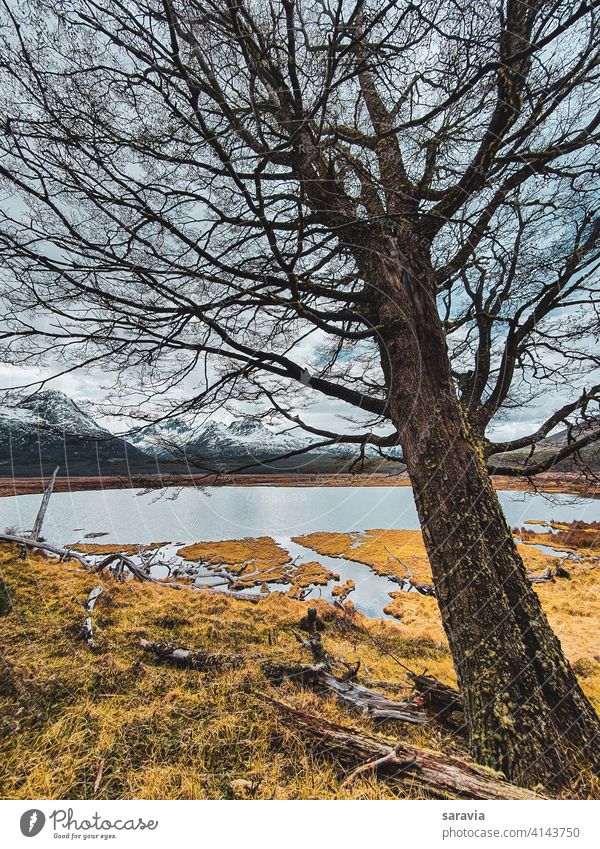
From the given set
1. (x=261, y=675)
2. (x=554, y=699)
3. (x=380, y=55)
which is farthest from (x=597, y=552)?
(x=380, y=55)

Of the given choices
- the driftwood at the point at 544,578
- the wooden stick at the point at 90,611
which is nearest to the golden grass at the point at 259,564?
the wooden stick at the point at 90,611

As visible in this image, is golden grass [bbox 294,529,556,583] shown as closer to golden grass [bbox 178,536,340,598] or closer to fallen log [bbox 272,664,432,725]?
golden grass [bbox 178,536,340,598]

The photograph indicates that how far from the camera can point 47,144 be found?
1.16 metres

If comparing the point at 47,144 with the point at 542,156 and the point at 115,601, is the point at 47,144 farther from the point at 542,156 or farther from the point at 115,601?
the point at 115,601

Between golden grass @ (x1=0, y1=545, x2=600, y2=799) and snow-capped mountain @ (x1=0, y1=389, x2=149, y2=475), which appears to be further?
snow-capped mountain @ (x1=0, y1=389, x2=149, y2=475)

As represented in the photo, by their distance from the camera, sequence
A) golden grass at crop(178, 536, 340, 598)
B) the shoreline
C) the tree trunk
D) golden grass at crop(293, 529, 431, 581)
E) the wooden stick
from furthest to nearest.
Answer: golden grass at crop(293, 529, 431, 581) < golden grass at crop(178, 536, 340, 598) < the shoreline < the wooden stick < the tree trunk

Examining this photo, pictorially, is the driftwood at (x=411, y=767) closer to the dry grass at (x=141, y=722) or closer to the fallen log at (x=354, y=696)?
the dry grass at (x=141, y=722)

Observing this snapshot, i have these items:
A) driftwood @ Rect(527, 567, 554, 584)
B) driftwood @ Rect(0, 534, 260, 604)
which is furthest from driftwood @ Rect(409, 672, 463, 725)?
driftwood @ Rect(527, 567, 554, 584)

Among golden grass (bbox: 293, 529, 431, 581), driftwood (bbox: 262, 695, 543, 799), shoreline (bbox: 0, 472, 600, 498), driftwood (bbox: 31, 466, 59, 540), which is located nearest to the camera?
driftwood (bbox: 262, 695, 543, 799)

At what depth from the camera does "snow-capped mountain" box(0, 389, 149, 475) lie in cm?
151

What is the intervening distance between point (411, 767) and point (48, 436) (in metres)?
2.00

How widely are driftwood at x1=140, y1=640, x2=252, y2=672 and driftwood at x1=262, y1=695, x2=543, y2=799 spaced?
0.57 meters

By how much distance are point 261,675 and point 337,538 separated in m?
4.63

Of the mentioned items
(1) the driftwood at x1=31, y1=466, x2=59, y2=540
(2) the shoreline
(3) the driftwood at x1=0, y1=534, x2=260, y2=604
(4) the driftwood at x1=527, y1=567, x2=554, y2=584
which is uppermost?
(2) the shoreline
